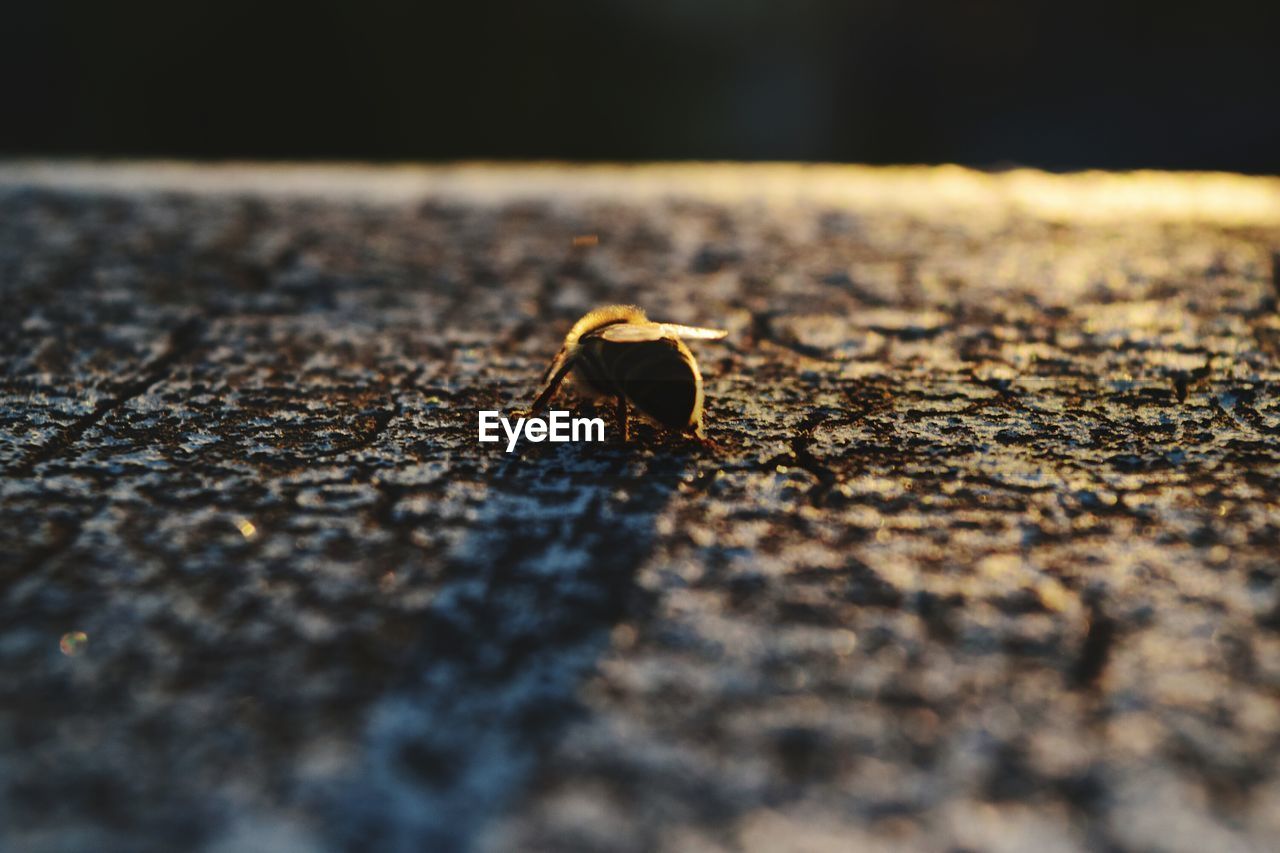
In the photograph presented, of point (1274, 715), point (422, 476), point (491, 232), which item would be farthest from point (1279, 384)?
point (491, 232)

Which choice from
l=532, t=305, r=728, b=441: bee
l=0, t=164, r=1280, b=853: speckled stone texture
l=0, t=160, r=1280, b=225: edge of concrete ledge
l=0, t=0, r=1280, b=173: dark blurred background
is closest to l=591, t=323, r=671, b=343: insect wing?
l=532, t=305, r=728, b=441: bee

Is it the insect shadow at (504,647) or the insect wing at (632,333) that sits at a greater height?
the insect wing at (632,333)

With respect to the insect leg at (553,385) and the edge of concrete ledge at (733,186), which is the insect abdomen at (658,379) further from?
the edge of concrete ledge at (733,186)

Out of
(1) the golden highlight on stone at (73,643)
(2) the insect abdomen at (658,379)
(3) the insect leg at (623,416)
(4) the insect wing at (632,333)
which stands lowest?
(1) the golden highlight on stone at (73,643)

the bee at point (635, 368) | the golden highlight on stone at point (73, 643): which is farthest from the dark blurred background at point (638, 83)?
the golden highlight on stone at point (73, 643)

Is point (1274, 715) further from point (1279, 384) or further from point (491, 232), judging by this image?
point (491, 232)

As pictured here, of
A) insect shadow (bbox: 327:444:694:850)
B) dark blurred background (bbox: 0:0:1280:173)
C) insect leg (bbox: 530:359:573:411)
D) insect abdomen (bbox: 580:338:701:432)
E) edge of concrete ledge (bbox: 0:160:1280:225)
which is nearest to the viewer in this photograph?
insect shadow (bbox: 327:444:694:850)

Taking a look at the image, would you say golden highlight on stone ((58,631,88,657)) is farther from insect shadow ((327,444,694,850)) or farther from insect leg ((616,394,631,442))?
insect leg ((616,394,631,442))

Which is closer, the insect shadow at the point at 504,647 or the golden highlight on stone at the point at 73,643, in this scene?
the insect shadow at the point at 504,647
